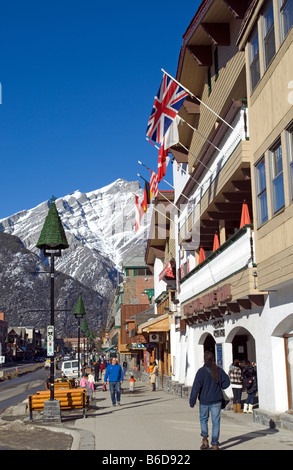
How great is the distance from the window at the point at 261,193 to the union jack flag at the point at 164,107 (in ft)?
12.7

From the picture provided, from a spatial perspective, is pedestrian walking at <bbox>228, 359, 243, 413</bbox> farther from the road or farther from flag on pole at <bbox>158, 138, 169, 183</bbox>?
the road

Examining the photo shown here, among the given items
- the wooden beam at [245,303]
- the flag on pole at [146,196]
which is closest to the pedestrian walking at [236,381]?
the wooden beam at [245,303]

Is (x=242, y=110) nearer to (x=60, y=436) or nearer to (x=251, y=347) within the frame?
(x=60, y=436)

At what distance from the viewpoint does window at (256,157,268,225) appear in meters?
13.2

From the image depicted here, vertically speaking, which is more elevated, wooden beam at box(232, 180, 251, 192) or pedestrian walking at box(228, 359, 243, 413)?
wooden beam at box(232, 180, 251, 192)

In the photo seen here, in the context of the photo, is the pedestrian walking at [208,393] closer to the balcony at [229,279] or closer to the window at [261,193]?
the balcony at [229,279]

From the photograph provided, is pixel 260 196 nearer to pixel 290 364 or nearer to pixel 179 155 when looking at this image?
pixel 290 364

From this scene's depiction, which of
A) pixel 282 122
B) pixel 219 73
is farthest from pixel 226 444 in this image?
pixel 219 73

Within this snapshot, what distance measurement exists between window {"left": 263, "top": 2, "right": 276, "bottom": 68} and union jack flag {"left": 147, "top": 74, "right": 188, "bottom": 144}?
3.49m

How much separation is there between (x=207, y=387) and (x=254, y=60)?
798cm

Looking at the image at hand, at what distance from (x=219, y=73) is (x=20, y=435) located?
1247 centimetres

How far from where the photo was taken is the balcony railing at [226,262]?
14.2 metres

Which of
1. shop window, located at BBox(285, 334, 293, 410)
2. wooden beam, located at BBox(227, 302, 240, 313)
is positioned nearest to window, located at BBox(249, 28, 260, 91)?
wooden beam, located at BBox(227, 302, 240, 313)

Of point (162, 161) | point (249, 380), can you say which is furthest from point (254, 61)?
point (249, 380)
